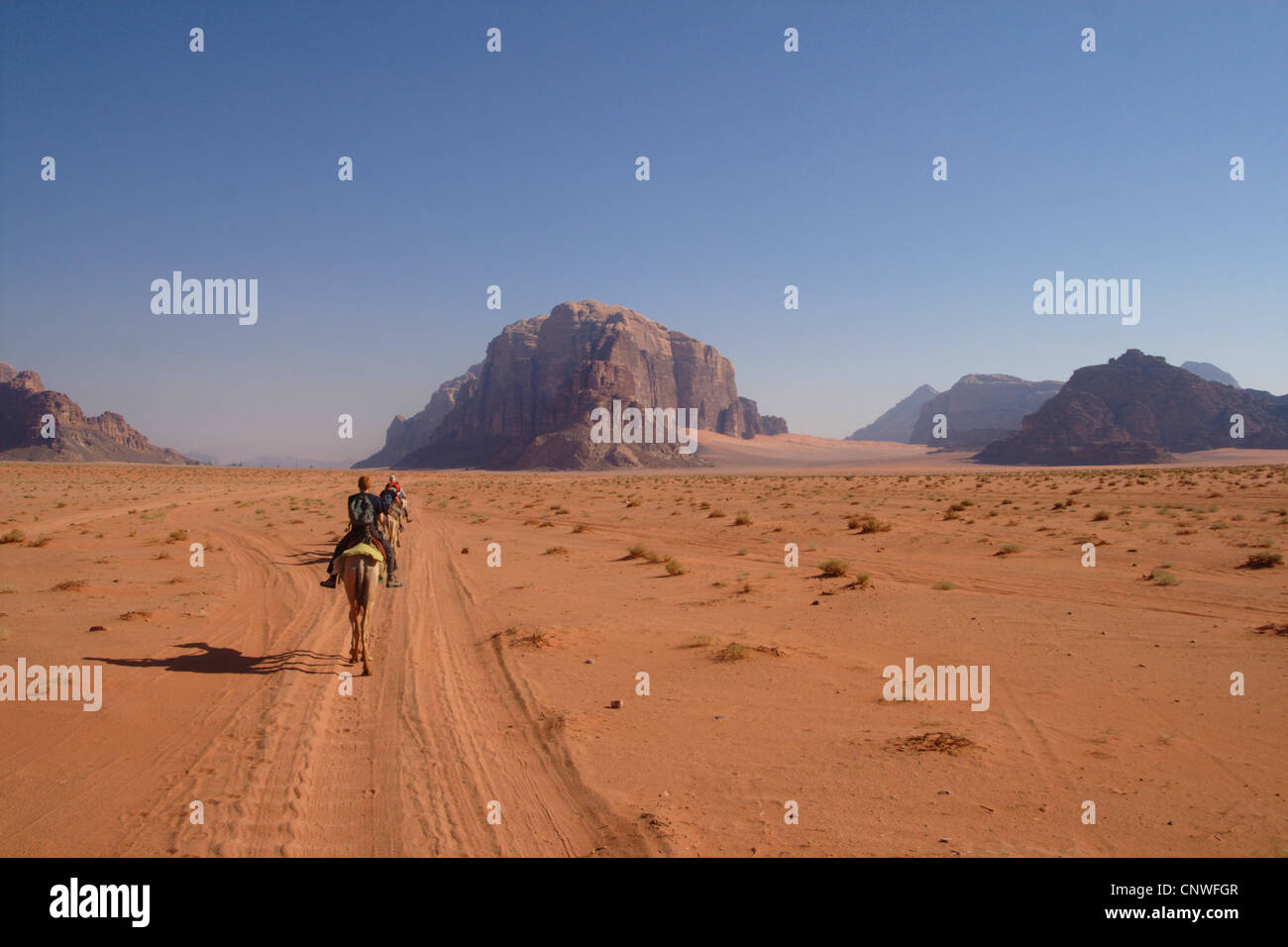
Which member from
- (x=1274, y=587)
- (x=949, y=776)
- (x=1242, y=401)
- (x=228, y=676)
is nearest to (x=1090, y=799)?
(x=949, y=776)

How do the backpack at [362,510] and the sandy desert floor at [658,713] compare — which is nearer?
the sandy desert floor at [658,713]

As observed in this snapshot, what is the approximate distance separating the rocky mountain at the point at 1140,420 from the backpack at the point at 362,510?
15908 cm

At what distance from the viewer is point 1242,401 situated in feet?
535

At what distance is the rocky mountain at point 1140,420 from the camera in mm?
149125

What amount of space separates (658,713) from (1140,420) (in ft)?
640

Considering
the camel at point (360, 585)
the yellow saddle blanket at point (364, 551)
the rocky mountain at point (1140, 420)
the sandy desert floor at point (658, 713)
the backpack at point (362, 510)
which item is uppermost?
the rocky mountain at point (1140, 420)

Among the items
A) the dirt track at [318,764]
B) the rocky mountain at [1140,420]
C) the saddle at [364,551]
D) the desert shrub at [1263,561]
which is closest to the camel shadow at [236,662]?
the dirt track at [318,764]

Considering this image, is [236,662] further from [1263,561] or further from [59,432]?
[59,432]

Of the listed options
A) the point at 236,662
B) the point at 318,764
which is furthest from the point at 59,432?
the point at 318,764

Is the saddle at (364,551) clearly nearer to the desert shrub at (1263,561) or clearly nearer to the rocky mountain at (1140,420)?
the desert shrub at (1263,561)

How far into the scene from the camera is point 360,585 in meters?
9.46

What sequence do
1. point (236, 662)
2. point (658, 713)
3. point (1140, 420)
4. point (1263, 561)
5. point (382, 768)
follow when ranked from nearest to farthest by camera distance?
1. point (382, 768)
2. point (658, 713)
3. point (236, 662)
4. point (1263, 561)
5. point (1140, 420)

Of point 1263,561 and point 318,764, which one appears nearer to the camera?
point 318,764
